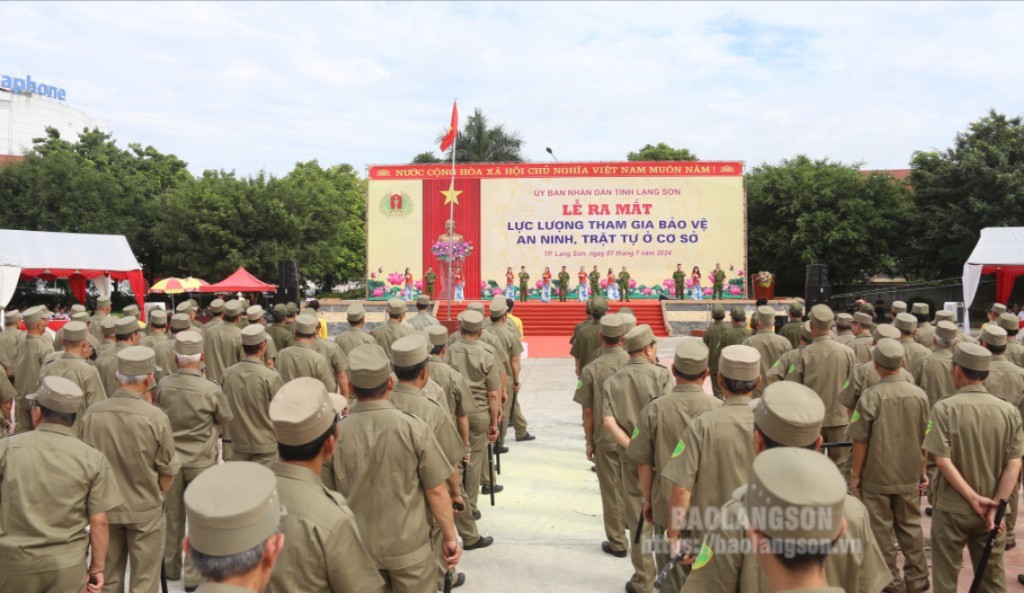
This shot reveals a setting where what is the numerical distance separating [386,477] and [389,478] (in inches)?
0.5

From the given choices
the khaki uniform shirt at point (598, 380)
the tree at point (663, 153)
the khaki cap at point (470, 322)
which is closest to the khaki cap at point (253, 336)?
the khaki cap at point (470, 322)

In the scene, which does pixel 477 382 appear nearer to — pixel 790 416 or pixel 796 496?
pixel 790 416

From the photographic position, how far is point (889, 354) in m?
4.21

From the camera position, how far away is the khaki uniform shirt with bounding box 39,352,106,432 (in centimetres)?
514

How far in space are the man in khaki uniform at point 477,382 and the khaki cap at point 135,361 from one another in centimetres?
255

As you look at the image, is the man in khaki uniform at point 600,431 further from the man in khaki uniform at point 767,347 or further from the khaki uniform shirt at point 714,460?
the man in khaki uniform at point 767,347

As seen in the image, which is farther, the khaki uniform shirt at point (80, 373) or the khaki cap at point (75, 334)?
the khaki cap at point (75, 334)

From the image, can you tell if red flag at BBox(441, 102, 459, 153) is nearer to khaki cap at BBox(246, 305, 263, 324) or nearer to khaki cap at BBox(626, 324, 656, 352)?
khaki cap at BBox(246, 305, 263, 324)

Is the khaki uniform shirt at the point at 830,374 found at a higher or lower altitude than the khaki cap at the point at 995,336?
lower

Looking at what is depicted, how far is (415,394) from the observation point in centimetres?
353

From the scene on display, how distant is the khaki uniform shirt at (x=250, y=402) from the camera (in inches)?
196

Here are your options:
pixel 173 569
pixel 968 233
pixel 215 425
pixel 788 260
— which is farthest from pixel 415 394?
pixel 788 260

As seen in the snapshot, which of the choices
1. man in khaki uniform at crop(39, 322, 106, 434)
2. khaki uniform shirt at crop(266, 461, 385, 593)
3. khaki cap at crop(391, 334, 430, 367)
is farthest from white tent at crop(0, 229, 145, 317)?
khaki uniform shirt at crop(266, 461, 385, 593)

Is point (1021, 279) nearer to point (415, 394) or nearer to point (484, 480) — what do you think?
point (484, 480)
